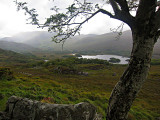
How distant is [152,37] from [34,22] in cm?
474

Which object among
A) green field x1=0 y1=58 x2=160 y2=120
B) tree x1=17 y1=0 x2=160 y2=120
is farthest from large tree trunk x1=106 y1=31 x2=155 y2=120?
green field x1=0 y1=58 x2=160 y2=120

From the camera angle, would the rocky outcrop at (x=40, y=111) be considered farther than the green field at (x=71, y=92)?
No

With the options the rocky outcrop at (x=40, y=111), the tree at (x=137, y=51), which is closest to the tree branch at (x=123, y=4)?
the tree at (x=137, y=51)

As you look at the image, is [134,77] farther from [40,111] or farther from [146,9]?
[40,111]

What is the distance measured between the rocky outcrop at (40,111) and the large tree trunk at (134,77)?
124cm

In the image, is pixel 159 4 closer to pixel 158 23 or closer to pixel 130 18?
pixel 158 23

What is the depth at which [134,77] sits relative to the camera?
3.23m

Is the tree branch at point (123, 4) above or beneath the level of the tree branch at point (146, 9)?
above

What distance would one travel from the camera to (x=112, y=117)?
3.51 metres

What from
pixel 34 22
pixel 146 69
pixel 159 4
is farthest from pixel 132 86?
pixel 34 22

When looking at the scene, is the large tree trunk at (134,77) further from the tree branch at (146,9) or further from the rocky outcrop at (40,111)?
the rocky outcrop at (40,111)

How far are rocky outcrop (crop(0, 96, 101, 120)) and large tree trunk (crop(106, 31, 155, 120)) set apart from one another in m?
1.24

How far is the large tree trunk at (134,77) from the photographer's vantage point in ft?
10.2

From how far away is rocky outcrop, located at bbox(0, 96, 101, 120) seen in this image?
12.1ft
